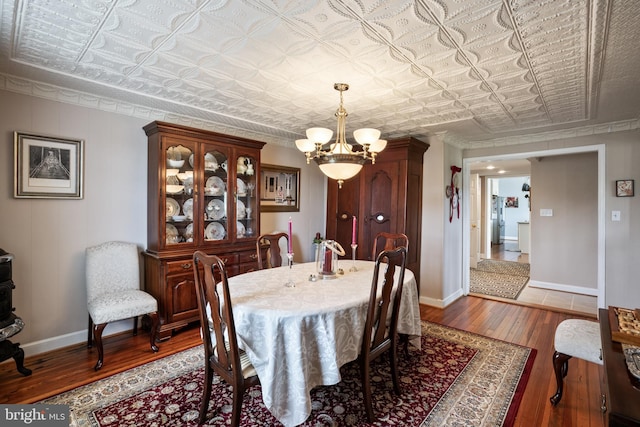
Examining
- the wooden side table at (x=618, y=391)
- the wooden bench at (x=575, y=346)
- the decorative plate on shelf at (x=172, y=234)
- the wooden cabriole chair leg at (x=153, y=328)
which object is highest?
the decorative plate on shelf at (x=172, y=234)

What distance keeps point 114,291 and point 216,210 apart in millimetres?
1213

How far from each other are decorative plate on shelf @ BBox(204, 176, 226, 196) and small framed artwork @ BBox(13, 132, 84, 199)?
3.54 ft

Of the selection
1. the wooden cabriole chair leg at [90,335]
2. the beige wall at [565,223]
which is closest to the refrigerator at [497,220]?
the beige wall at [565,223]

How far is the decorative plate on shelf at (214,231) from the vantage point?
3.36 m

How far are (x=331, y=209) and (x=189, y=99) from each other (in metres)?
2.58

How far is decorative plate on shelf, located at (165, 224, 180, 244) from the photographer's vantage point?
3048mm

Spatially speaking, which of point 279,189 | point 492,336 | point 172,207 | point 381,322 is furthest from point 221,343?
point 279,189

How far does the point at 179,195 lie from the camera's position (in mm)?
3174

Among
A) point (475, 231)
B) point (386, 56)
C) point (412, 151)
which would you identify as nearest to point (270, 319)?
point (386, 56)

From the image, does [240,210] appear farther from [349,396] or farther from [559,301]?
[559,301]

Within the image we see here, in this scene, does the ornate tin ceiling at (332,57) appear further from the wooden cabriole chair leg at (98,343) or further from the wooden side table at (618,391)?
the wooden cabriole chair leg at (98,343)

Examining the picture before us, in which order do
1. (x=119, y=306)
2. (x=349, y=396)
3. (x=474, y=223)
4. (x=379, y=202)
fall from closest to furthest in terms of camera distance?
(x=349, y=396), (x=119, y=306), (x=379, y=202), (x=474, y=223)

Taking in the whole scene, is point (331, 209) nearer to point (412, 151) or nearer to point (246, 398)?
point (412, 151)

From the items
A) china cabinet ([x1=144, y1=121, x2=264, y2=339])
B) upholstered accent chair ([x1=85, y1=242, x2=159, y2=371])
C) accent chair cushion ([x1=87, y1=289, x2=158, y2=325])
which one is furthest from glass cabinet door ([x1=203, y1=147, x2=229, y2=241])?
accent chair cushion ([x1=87, y1=289, x2=158, y2=325])
